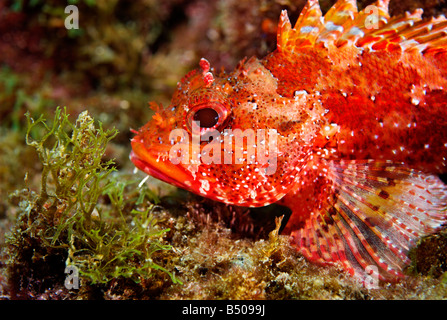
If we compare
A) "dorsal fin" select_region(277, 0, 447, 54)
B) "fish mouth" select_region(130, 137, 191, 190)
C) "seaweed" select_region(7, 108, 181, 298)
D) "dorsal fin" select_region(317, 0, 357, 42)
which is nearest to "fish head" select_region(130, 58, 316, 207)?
"fish mouth" select_region(130, 137, 191, 190)

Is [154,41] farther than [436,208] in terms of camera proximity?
Yes

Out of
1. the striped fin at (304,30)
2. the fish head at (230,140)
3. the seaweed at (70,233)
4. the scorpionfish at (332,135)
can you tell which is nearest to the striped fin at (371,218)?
the scorpionfish at (332,135)

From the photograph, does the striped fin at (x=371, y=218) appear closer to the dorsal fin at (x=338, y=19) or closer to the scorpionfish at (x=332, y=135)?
the scorpionfish at (x=332, y=135)

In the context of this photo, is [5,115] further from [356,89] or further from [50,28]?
[356,89]

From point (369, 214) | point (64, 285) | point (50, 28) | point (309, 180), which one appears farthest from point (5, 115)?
point (369, 214)

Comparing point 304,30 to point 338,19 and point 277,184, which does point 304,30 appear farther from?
point 277,184

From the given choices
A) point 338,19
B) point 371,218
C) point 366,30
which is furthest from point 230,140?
point 366,30

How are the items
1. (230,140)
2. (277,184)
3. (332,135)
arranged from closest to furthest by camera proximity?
(230,140) → (277,184) → (332,135)
